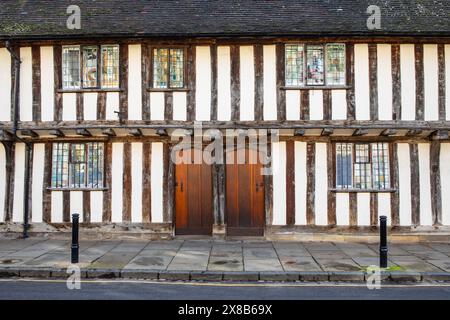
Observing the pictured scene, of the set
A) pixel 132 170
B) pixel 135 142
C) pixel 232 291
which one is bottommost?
pixel 232 291

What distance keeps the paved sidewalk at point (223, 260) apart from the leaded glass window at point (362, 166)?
1683 millimetres

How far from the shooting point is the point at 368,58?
11.4 metres

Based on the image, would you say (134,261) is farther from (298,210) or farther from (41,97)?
(41,97)

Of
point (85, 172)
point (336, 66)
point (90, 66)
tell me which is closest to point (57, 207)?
point (85, 172)

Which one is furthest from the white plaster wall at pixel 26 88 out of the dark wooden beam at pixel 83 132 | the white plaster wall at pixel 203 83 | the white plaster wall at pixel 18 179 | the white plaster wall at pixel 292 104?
the white plaster wall at pixel 292 104

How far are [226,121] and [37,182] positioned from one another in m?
5.57

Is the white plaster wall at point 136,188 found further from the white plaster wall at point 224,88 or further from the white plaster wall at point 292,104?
the white plaster wall at point 292,104

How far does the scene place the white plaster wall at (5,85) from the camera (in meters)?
11.7

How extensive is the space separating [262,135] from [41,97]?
20.6 ft

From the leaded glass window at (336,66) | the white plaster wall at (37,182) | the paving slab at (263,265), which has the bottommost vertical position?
the paving slab at (263,265)

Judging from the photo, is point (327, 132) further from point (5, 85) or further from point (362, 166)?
point (5, 85)

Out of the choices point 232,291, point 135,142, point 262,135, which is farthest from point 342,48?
point 232,291

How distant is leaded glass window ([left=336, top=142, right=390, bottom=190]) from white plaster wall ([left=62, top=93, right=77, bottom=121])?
291 inches

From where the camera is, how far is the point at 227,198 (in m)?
11.7
